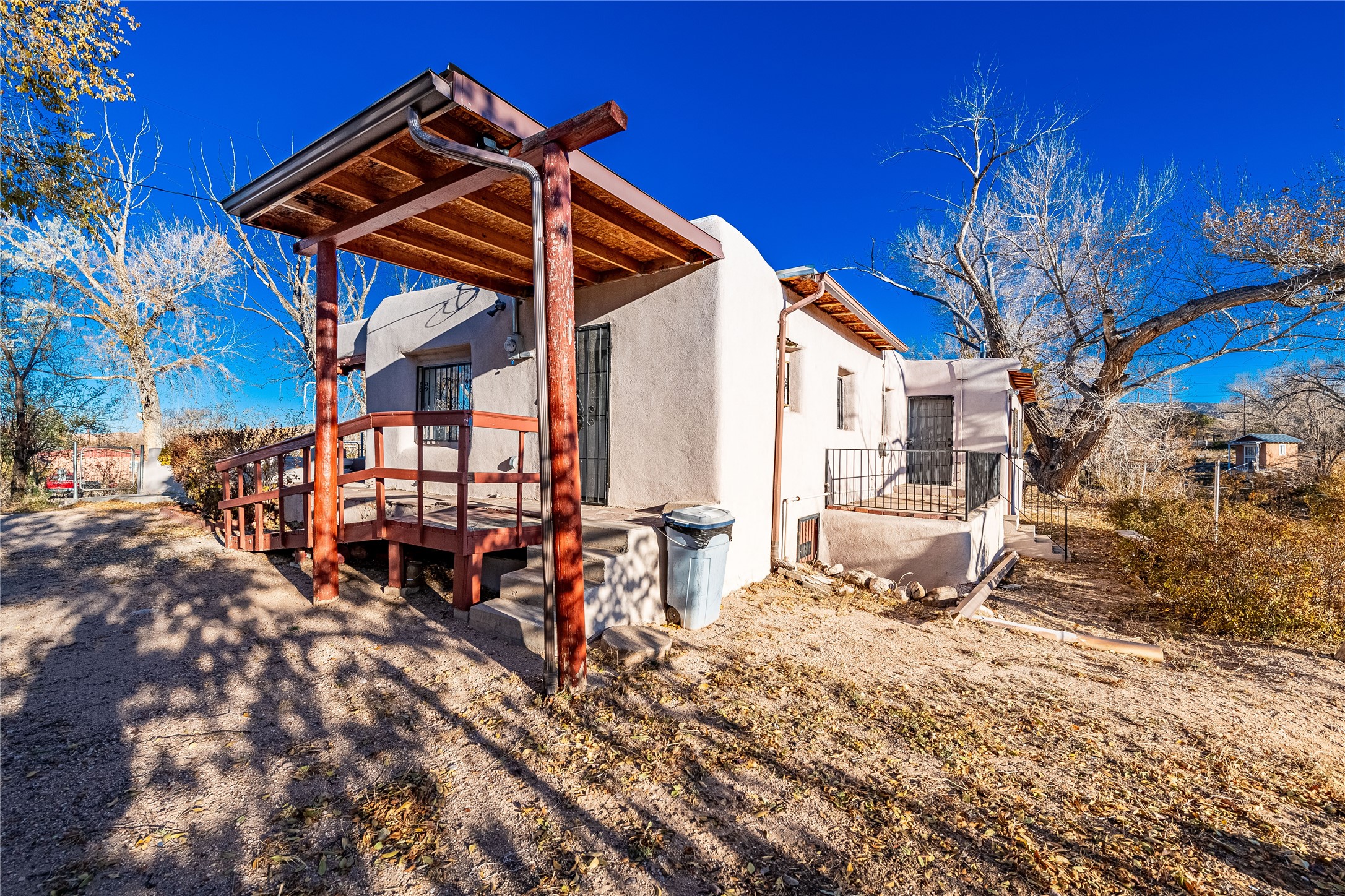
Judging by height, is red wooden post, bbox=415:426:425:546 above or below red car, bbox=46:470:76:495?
above

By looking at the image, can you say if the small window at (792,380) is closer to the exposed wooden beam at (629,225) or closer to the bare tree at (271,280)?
the exposed wooden beam at (629,225)

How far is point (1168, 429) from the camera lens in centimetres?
1552

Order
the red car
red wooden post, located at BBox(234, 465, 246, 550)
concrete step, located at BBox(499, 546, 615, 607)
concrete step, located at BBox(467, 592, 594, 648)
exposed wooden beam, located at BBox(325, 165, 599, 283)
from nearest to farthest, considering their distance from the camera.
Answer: concrete step, located at BBox(467, 592, 594, 648) → exposed wooden beam, located at BBox(325, 165, 599, 283) → concrete step, located at BBox(499, 546, 615, 607) → red wooden post, located at BBox(234, 465, 246, 550) → the red car

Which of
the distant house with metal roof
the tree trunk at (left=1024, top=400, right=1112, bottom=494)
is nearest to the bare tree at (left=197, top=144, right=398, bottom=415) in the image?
the tree trunk at (left=1024, top=400, right=1112, bottom=494)

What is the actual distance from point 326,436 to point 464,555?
1780 millimetres

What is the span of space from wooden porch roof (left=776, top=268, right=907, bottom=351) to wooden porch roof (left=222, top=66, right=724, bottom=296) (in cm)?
173

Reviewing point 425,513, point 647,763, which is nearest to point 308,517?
point 425,513

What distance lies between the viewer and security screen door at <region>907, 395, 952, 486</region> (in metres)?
12.9

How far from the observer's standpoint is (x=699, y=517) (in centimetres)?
470

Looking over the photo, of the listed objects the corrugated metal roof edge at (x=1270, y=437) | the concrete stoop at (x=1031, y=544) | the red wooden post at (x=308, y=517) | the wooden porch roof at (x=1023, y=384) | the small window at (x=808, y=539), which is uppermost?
the wooden porch roof at (x=1023, y=384)

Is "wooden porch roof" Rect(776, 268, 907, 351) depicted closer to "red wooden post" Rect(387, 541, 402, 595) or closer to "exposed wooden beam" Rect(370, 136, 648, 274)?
"exposed wooden beam" Rect(370, 136, 648, 274)

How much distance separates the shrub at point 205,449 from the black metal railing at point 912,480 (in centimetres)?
1100

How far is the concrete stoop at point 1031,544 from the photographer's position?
9.72m

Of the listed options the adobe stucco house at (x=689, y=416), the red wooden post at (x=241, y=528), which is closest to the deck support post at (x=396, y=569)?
the adobe stucco house at (x=689, y=416)
